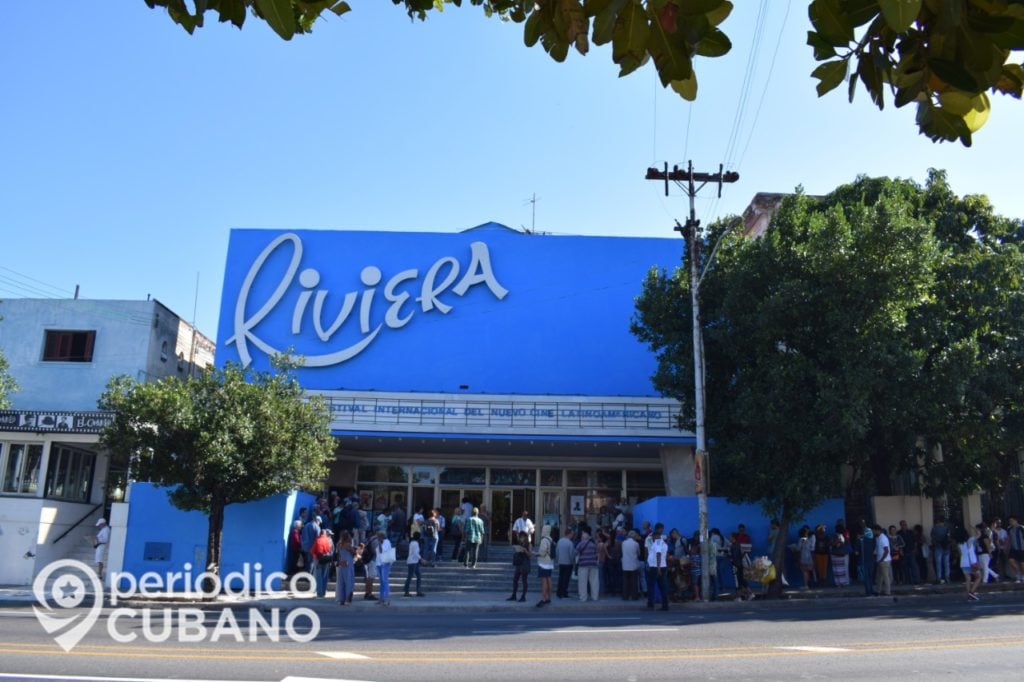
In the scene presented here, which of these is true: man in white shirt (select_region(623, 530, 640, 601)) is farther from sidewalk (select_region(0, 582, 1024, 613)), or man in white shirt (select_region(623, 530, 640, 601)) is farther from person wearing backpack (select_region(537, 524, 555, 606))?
person wearing backpack (select_region(537, 524, 555, 606))

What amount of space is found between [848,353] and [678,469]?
8584 millimetres

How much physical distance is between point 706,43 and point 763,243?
18.4 meters

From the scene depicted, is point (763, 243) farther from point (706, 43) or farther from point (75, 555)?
point (75, 555)

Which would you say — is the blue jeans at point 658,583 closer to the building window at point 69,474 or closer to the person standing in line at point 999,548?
the person standing in line at point 999,548

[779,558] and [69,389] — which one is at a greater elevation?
[69,389]

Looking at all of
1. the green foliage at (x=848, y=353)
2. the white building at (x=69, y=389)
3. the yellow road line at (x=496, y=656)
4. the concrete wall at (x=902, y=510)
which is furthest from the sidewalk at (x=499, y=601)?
the yellow road line at (x=496, y=656)

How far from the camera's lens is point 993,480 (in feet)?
71.8

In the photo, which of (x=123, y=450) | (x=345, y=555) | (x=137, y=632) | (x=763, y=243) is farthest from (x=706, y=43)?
(x=123, y=450)

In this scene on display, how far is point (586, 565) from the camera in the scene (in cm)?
1908

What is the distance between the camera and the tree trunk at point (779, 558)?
19328 millimetres

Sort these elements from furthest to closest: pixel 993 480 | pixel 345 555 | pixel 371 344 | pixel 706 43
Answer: pixel 371 344, pixel 993 480, pixel 345 555, pixel 706 43

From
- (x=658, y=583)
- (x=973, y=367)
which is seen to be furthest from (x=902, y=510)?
(x=658, y=583)

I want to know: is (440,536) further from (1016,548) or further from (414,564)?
(1016,548)

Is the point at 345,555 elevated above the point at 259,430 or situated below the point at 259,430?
below
